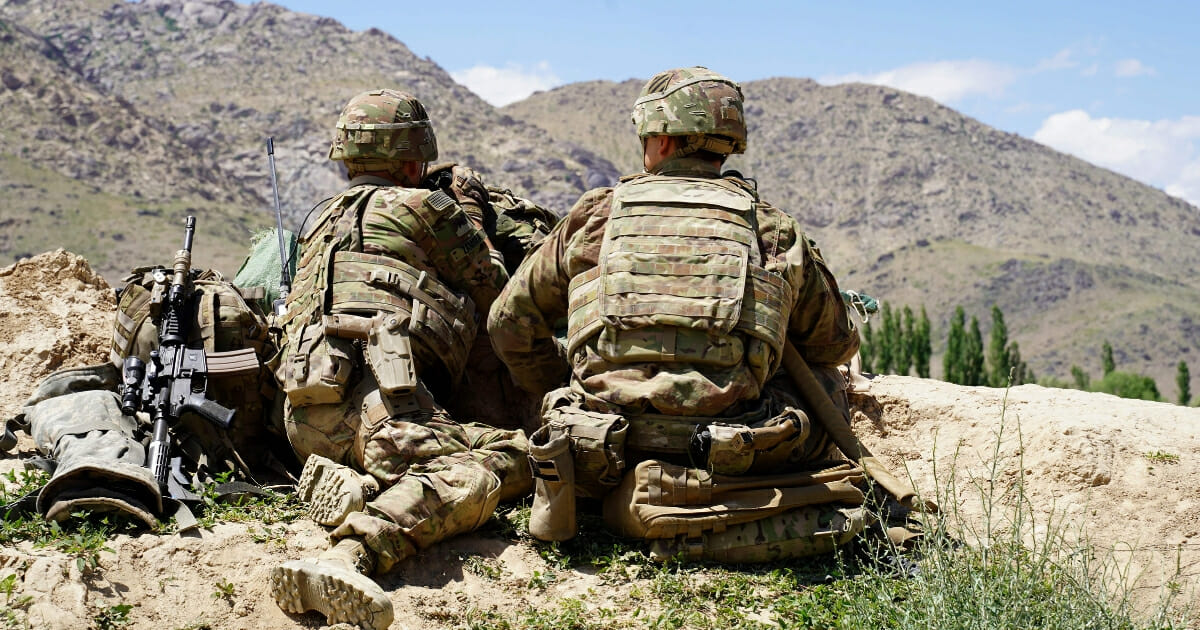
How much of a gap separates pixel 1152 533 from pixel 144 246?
7371cm

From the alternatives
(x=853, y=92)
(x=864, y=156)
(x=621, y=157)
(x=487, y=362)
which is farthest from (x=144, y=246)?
(x=853, y=92)

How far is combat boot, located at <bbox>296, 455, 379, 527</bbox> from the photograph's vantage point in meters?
5.59

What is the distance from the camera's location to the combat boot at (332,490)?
559 centimetres

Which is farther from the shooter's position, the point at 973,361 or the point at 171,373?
the point at 973,361

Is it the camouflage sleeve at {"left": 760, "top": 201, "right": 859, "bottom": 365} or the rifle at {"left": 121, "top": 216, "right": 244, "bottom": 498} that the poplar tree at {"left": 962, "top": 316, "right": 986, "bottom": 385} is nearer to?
the camouflage sleeve at {"left": 760, "top": 201, "right": 859, "bottom": 365}

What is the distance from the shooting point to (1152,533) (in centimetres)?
634

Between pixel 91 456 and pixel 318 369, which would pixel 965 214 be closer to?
pixel 318 369

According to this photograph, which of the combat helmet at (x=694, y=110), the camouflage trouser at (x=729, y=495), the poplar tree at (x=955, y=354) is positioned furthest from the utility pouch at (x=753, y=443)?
the poplar tree at (x=955, y=354)

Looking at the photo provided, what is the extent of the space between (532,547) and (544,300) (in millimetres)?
1241

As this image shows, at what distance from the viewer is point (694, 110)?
19.2 feet

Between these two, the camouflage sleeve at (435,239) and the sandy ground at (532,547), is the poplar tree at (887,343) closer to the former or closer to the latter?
the sandy ground at (532,547)

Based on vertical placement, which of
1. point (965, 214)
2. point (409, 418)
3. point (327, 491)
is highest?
point (965, 214)

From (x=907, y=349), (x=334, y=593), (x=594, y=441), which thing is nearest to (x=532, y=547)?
(x=594, y=441)

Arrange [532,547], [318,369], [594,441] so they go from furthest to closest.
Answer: [318,369] → [532,547] → [594,441]
